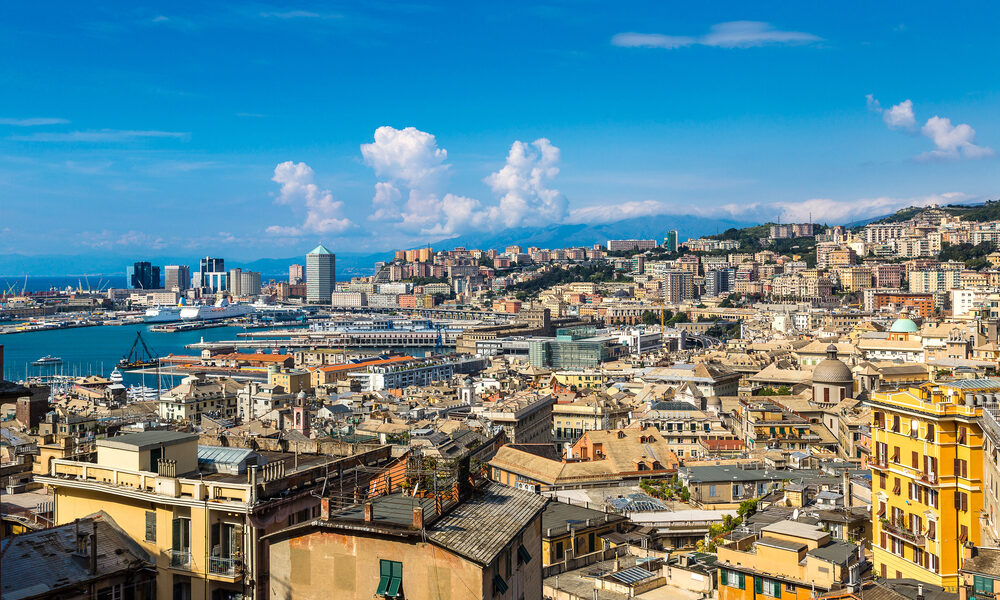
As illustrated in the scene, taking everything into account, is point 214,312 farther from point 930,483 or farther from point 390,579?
point 390,579

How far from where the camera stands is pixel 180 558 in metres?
5.77

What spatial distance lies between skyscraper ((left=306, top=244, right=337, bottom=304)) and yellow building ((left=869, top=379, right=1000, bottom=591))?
549 feet

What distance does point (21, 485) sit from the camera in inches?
383

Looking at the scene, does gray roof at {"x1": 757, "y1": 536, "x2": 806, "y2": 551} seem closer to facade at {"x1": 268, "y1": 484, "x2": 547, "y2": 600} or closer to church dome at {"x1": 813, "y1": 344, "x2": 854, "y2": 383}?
facade at {"x1": 268, "y1": 484, "x2": 547, "y2": 600}

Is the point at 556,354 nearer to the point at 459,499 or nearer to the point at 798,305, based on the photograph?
the point at 798,305

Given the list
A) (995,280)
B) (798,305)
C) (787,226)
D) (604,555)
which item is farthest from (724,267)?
(604,555)

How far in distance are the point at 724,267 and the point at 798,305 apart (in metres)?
35.1

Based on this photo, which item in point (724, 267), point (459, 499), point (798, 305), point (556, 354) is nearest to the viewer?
point (459, 499)

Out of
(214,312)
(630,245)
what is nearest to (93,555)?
(214,312)

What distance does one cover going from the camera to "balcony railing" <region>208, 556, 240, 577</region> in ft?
18.6

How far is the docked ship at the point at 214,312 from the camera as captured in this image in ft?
434

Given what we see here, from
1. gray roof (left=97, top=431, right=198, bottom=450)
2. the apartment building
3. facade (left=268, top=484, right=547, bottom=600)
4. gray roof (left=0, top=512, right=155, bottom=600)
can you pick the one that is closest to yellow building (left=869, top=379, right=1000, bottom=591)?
the apartment building

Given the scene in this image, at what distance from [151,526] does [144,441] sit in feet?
2.13

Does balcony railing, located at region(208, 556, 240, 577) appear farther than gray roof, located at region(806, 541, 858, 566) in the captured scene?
No
